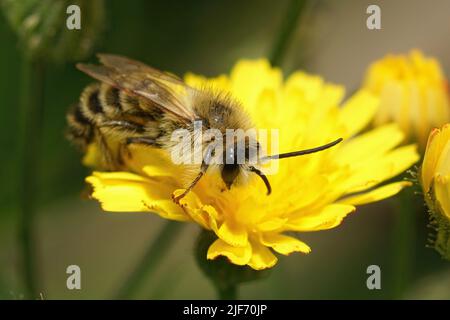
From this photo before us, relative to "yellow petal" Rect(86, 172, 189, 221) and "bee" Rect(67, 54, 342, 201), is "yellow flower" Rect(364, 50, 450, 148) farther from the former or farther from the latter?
"yellow petal" Rect(86, 172, 189, 221)

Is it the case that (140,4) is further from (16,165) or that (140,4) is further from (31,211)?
(31,211)

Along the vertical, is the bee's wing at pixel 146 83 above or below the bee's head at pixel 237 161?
above

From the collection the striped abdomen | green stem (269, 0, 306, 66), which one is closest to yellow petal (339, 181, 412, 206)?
the striped abdomen

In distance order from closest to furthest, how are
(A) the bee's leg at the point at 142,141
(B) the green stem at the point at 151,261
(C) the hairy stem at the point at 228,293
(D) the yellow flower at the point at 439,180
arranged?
(D) the yellow flower at the point at 439,180, (A) the bee's leg at the point at 142,141, (C) the hairy stem at the point at 228,293, (B) the green stem at the point at 151,261

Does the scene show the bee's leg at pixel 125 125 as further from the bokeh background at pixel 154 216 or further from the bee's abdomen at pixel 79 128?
the bokeh background at pixel 154 216

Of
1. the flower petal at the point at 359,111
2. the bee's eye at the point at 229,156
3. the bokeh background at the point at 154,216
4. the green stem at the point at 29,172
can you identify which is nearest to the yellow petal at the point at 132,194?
the bee's eye at the point at 229,156
